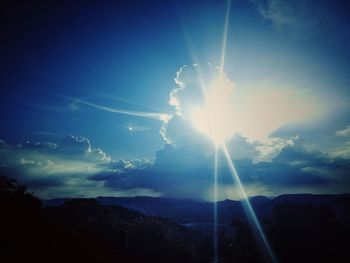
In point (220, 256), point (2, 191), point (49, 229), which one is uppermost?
point (2, 191)

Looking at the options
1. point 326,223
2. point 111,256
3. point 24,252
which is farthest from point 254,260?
point 24,252

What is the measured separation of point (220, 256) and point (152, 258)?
27.8 m

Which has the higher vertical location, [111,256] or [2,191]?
[2,191]

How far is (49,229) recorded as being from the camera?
40.5 meters

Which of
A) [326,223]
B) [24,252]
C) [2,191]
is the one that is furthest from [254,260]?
[2,191]

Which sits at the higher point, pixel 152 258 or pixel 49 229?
pixel 49 229

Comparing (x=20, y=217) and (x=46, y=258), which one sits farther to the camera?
(x=20, y=217)

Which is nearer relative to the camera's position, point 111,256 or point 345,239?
point 111,256

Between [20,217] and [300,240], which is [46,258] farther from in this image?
[300,240]

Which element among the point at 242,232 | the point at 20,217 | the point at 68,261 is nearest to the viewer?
the point at 68,261

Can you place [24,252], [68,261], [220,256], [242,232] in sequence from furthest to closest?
[220,256], [242,232], [68,261], [24,252]

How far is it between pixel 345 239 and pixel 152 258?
29.2 meters

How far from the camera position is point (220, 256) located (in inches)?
2753

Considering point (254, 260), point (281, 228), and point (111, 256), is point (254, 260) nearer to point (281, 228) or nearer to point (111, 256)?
point (281, 228)
